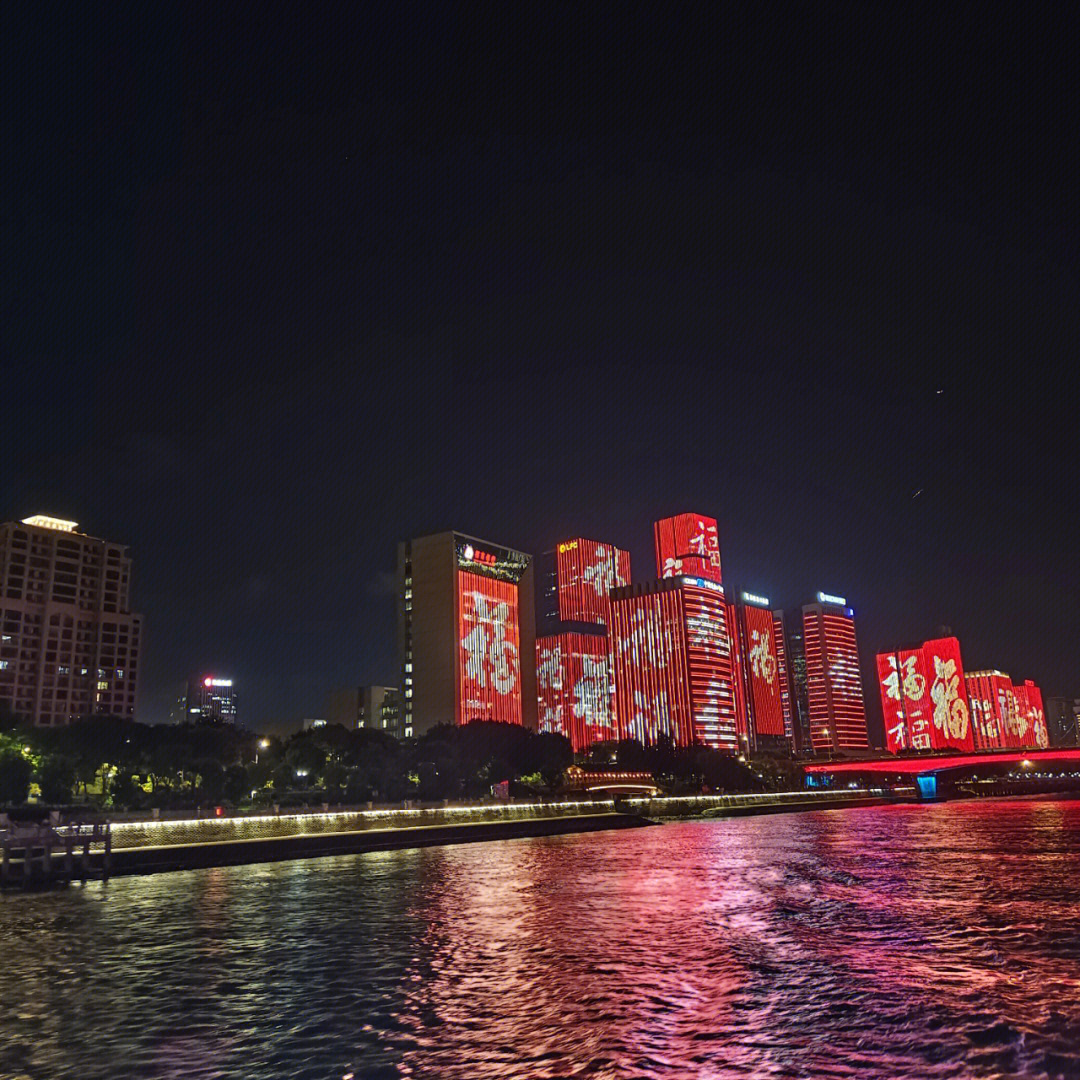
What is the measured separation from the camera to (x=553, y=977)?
21.5 metres

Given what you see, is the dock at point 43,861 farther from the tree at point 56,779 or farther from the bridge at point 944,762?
the bridge at point 944,762

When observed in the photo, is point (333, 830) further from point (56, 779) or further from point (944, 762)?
point (944, 762)

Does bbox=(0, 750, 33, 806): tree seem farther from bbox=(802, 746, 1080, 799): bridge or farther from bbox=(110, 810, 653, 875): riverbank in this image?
bbox=(802, 746, 1080, 799): bridge

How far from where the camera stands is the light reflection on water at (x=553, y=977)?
50.4ft

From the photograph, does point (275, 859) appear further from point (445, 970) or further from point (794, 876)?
point (445, 970)

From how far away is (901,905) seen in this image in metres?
32.5

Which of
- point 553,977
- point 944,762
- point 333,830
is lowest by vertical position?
point 944,762

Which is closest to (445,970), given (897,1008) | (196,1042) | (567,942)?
(567,942)

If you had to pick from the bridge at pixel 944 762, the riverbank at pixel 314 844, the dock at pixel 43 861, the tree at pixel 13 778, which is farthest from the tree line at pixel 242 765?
the bridge at pixel 944 762

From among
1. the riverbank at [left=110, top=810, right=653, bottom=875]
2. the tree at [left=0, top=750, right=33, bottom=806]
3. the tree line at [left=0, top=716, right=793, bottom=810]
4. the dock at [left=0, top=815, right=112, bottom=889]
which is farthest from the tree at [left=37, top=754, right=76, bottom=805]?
the dock at [left=0, top=815, right=112, bottom=889]

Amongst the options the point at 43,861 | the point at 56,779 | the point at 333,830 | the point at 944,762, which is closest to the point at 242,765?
the point at 56,779

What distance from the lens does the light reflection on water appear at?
15.4 meters

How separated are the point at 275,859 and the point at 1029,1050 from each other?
50.8m

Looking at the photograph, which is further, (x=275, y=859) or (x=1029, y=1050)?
(x=275, y=859)
